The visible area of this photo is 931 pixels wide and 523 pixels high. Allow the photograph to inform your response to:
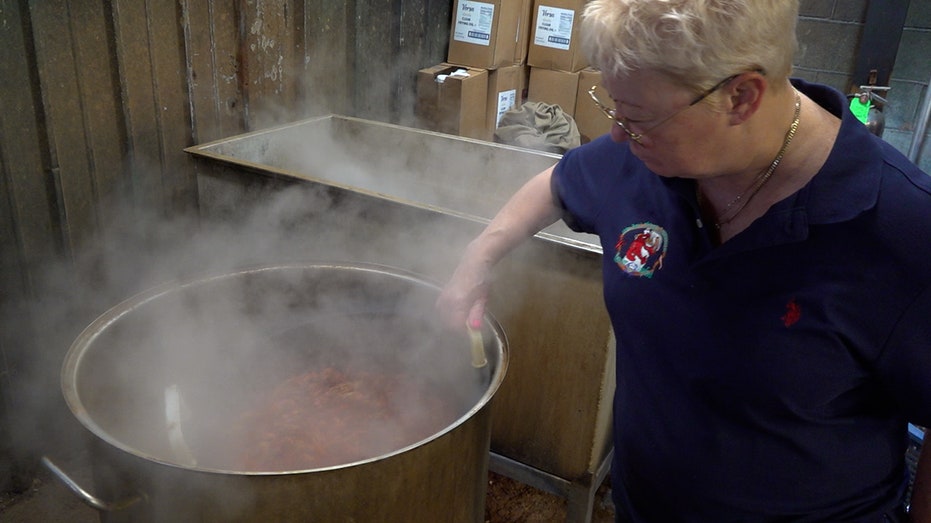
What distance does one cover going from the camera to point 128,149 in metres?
2.19

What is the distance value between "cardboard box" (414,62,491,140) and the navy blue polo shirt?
6.86ft

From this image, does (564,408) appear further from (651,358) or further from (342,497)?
(342,497)

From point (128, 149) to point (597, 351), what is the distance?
164 centimetres

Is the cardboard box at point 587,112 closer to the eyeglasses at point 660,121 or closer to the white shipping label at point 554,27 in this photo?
the white shipping label at point 554,27

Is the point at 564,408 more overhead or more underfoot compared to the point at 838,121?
more underfoot

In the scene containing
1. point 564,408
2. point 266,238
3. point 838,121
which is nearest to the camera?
point 838,121

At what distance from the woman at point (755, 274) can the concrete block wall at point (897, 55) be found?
3.53 metres

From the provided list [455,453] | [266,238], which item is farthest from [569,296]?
[266,238]

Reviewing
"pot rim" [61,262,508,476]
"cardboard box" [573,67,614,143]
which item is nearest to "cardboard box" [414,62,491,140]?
"cardboard box" [573,67,614,143]

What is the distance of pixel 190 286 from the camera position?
1463mm

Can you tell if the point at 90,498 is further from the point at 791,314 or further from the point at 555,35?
the point at 555,35

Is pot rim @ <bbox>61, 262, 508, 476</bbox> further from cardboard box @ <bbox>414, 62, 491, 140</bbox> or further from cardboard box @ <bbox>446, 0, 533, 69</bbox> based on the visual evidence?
cardboard box @ <bbox>446, 0, 533, 69</bbox>

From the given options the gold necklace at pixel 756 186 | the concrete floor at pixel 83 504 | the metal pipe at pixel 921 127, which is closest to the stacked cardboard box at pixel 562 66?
the metal pipe at pixel 921 127

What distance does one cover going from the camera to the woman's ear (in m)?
0.85
